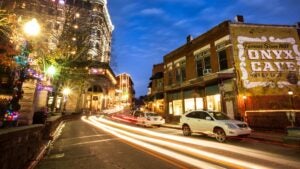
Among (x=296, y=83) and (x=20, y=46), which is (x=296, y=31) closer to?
(x=296, y=83)

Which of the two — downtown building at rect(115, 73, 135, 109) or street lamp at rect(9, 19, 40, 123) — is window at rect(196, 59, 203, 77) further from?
downtown building at rect(115, 73, 135, 109)

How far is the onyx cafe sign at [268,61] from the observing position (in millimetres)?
18656

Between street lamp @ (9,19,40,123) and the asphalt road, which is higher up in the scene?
street lamp @ (9,19,40,123)

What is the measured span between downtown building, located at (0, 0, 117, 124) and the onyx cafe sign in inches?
681

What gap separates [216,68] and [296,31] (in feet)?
29.6

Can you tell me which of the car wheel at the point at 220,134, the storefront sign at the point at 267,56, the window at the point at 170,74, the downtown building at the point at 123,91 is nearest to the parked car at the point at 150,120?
the storefront sign at the point at 267,56

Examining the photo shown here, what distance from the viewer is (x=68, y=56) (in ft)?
86.7

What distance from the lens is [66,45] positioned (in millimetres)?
23781

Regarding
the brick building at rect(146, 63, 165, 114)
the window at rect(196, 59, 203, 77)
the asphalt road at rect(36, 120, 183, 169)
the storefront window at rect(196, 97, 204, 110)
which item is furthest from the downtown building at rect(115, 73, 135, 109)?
the asphalt road at rect(36, 120, 183, 169)

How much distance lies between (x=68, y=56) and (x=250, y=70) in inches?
869

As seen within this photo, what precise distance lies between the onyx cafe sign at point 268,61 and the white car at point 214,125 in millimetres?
7426

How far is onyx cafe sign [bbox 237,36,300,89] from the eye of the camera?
18656mm

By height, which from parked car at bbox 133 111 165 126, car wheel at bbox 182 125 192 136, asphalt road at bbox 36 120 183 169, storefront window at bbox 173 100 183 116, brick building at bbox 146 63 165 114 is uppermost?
brick building at bbox 146 63 165 114

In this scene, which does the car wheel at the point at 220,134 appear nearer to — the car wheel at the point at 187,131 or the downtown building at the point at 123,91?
the car wheel at the point at 187,131
